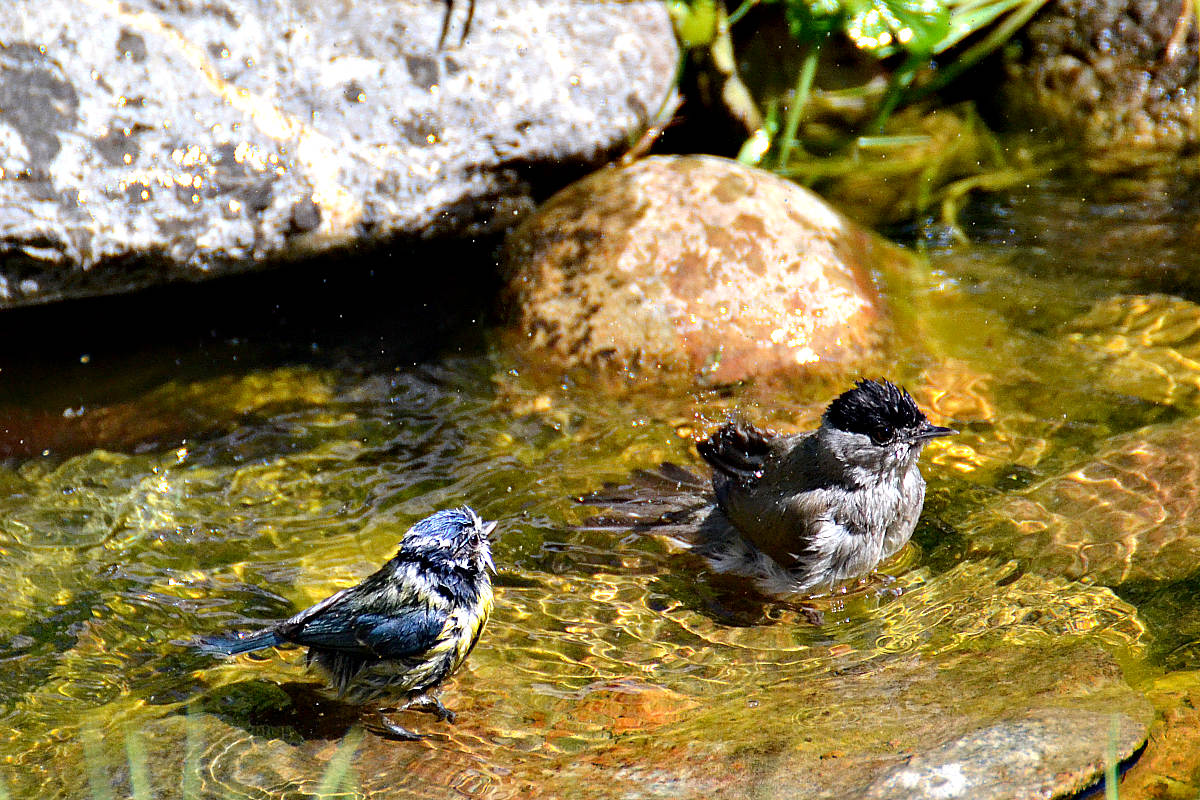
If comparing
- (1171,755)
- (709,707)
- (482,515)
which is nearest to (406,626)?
(709,707)

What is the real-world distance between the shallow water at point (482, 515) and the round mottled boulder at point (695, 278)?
230mm

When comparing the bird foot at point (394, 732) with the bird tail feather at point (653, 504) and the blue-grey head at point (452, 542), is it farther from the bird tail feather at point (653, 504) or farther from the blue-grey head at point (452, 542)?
the bird tail feather at point (653, 504)

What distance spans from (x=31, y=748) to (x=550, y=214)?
3916 millimetres

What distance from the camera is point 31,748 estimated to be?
3.53 metres

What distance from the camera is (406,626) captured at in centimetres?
375

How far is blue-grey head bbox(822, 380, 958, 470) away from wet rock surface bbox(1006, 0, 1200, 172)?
14.6 ft

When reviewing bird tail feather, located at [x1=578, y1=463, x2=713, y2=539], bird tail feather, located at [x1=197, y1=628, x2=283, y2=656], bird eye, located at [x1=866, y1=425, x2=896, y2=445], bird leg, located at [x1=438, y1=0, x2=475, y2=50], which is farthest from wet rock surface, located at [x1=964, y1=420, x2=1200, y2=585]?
bird leg, located at [x1=438, y1=0, x2=475, y2=50]

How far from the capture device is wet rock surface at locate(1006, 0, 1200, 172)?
780 cm

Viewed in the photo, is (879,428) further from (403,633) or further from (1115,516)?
(403,633)

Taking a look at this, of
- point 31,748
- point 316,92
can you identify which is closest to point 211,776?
point 31,748

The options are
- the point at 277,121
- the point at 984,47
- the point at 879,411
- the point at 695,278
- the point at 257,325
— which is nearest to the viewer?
the point at 879,411

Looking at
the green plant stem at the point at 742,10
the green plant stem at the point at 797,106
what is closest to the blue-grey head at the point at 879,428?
the green plant stem at the point at 797,106

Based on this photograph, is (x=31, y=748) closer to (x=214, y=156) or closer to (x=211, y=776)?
(x=211, y=776)

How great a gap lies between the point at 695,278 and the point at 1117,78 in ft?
Result: 13.4
